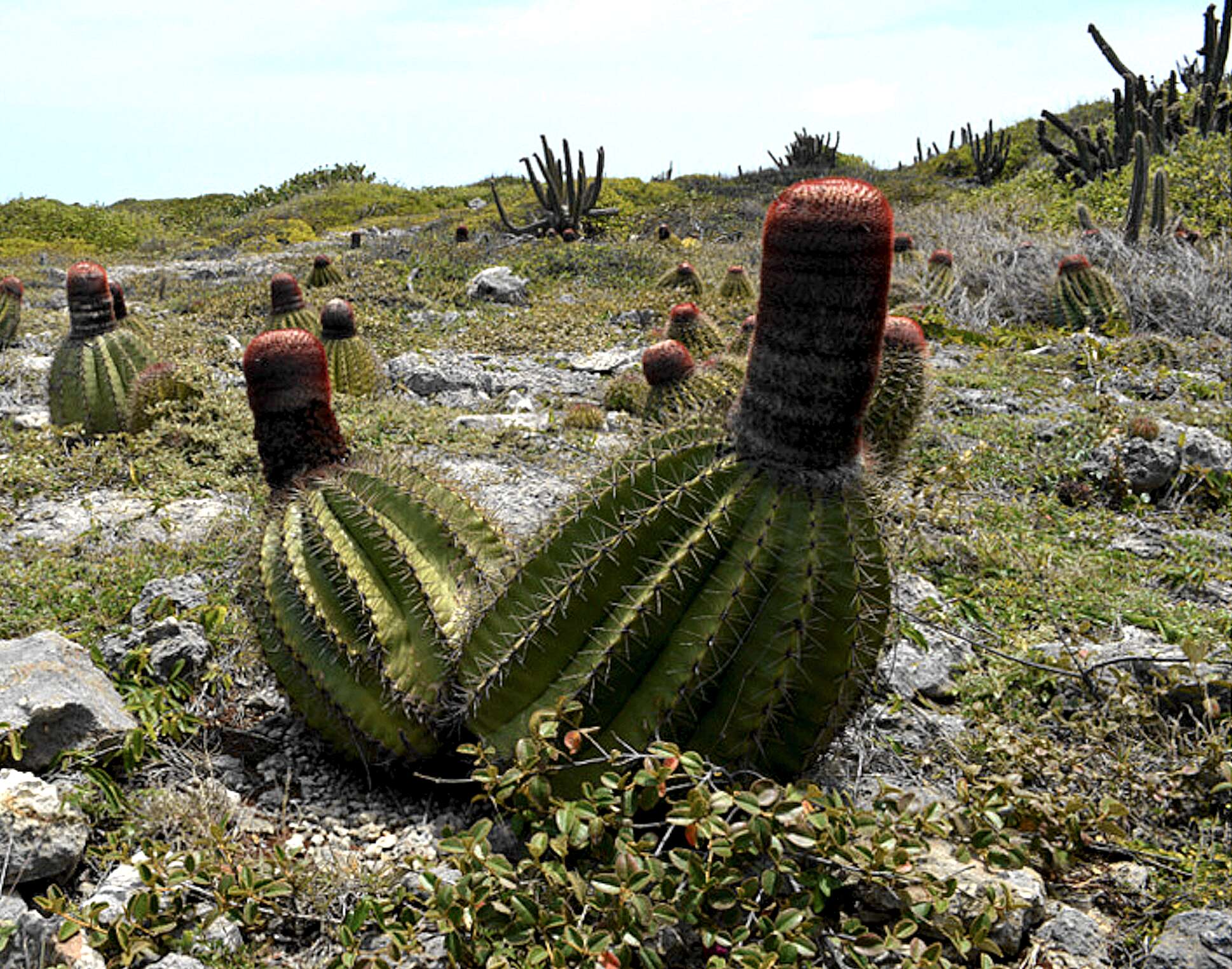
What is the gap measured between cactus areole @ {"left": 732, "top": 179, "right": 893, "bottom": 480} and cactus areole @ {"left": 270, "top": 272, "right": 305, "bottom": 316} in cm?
639

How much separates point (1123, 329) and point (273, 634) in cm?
902

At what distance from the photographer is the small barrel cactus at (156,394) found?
650cm

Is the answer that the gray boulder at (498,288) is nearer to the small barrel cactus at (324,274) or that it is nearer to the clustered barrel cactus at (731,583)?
the small barrel cactus at (324,274)

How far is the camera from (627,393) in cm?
749

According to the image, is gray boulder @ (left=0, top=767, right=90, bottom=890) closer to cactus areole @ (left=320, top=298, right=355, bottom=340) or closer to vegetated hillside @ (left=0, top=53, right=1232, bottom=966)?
vegetated hillside @ (left=0, top=53, right=1232, bottom=966)

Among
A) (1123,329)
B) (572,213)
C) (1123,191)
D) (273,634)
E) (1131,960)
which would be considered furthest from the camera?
(572,213)

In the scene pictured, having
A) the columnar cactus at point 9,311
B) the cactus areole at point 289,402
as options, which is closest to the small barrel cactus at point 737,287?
the columnar cactus at point 9,311

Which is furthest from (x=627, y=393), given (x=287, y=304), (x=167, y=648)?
(x=167, y=648)

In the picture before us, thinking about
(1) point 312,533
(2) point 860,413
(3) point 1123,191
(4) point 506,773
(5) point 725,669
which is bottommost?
(4) point 506,773

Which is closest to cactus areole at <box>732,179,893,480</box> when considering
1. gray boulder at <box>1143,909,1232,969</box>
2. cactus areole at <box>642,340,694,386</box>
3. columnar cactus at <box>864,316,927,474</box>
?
gray boulder at <box>1143,909,1232,969</box>

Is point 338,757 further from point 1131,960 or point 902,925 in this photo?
point 1131,960

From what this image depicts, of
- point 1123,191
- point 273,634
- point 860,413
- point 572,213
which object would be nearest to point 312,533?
point 273,634

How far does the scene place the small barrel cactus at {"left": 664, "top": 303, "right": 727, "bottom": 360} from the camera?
25.2ft

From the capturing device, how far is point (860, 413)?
246 cm
